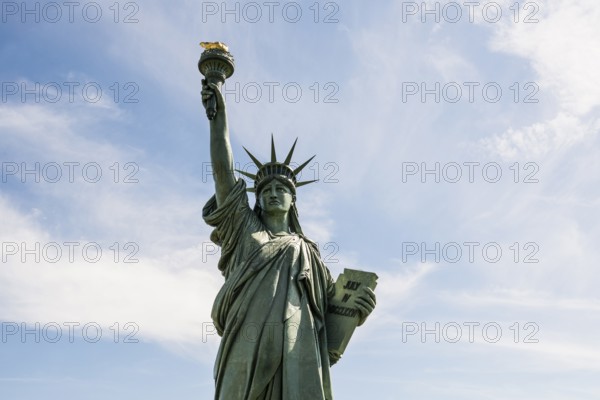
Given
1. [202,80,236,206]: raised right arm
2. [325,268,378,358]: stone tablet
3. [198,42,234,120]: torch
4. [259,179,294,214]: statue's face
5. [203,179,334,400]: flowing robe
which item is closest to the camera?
[203,179,334,400]: flowing robe

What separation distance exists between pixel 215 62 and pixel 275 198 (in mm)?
2536

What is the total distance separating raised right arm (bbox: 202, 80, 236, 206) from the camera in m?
12.8

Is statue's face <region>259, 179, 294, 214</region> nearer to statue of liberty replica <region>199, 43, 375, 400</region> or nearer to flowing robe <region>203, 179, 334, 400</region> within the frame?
statue of liberty replica <region>199, 43, 375, 400</region>

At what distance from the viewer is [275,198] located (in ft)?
43.9

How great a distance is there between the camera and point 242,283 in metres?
12.1

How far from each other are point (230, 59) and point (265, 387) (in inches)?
219

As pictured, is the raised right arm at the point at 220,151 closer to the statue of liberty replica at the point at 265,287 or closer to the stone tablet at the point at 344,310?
the statue of liberty replica at the point at 265,287

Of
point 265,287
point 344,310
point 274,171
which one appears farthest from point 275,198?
point 344,310

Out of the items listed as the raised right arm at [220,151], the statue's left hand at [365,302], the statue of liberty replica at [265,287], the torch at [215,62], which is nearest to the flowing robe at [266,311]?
the statue of liberty replica at [265,287]

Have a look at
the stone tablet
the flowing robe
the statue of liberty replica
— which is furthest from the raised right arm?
the stone tablet

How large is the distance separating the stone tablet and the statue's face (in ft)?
5.23

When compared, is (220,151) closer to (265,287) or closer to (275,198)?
(275,198)

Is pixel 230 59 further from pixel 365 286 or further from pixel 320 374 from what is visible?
pixel 320 374

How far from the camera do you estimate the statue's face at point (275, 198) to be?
13.4 meters
